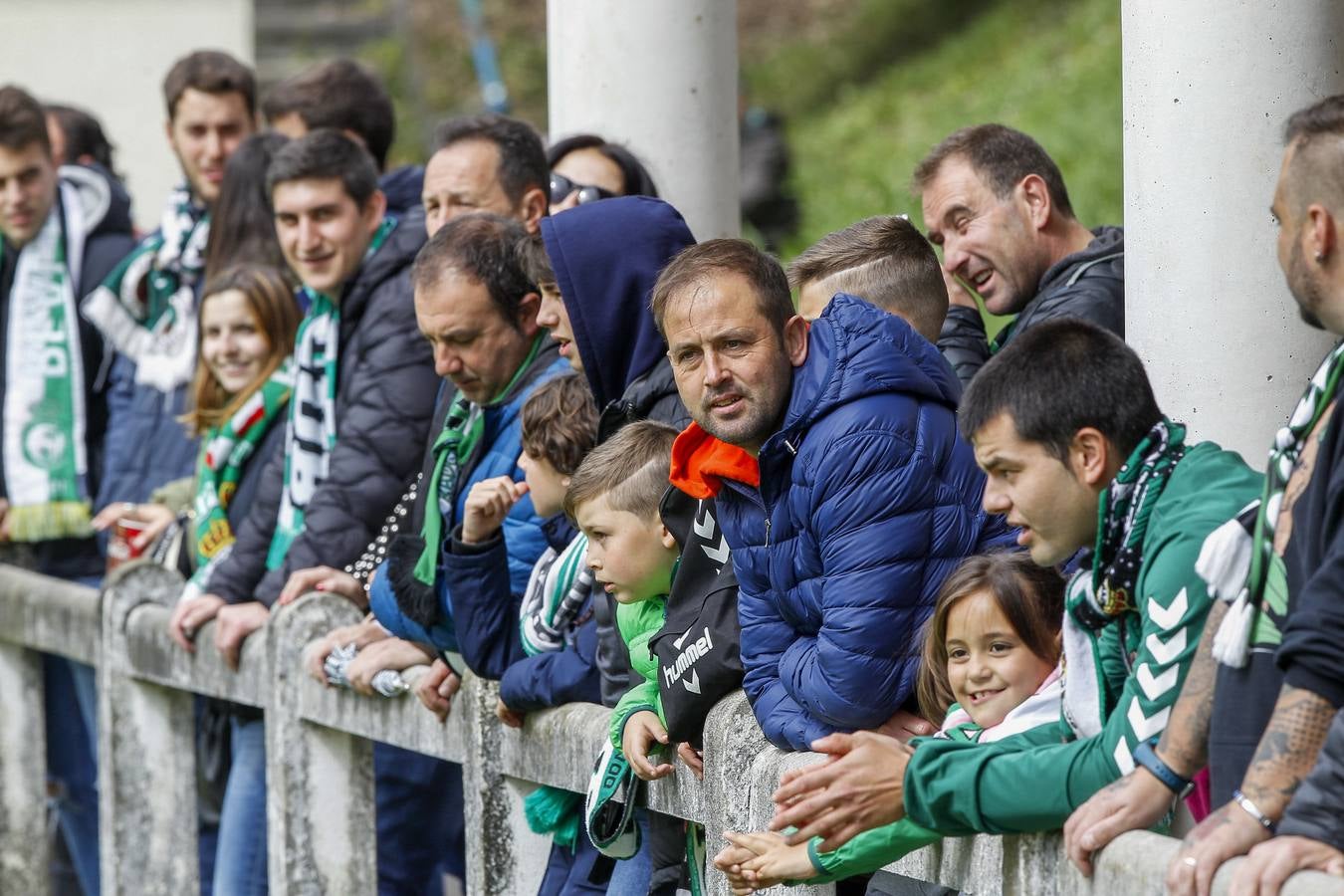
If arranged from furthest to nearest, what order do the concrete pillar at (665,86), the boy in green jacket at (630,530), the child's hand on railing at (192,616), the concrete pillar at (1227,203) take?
1. the child's hand on railing at (192,616)
2. the concrete pillar at (665,86)
3. the boy in green jacket at (630,530)
4. the concrete pillar at (1227,203)

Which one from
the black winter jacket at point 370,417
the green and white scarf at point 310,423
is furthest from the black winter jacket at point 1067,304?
the green and white scarf at point 310,423

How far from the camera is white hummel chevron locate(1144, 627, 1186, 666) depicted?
9.61ft

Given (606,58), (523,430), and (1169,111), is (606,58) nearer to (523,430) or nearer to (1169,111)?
(523,430)

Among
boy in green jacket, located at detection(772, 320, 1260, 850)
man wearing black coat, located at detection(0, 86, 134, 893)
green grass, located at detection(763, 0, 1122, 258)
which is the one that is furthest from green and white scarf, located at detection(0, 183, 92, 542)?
boy in green jacket, located at detection(772, 320, 1260, 850)

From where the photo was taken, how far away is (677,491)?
4051mm

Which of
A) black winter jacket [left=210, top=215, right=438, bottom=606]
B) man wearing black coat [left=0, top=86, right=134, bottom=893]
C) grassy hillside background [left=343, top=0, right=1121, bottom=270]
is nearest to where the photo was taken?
black winter jacket [left=210, top=215, right=438, bottom=606]

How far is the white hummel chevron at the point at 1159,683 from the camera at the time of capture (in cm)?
292

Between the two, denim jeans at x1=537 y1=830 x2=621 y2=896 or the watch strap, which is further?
denim jeans at x1=537 y1=830 x2=621 y2=896

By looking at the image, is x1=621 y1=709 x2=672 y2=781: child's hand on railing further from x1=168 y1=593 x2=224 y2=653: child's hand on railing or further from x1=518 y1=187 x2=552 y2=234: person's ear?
x1=168 y1=593 x2=224 y2=653: child's hand on railing

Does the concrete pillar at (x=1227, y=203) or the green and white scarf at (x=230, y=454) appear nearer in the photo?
the concrete pillar at (x=1227, y=203)

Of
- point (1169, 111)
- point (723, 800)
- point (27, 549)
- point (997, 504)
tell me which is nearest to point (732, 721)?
point (723, 800)

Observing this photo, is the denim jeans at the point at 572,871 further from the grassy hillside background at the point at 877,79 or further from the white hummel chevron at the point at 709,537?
the grassy hillside background at the point at 877,79

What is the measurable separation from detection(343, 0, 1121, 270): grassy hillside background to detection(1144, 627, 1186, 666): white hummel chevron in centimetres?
781

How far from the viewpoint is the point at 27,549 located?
316 inches
